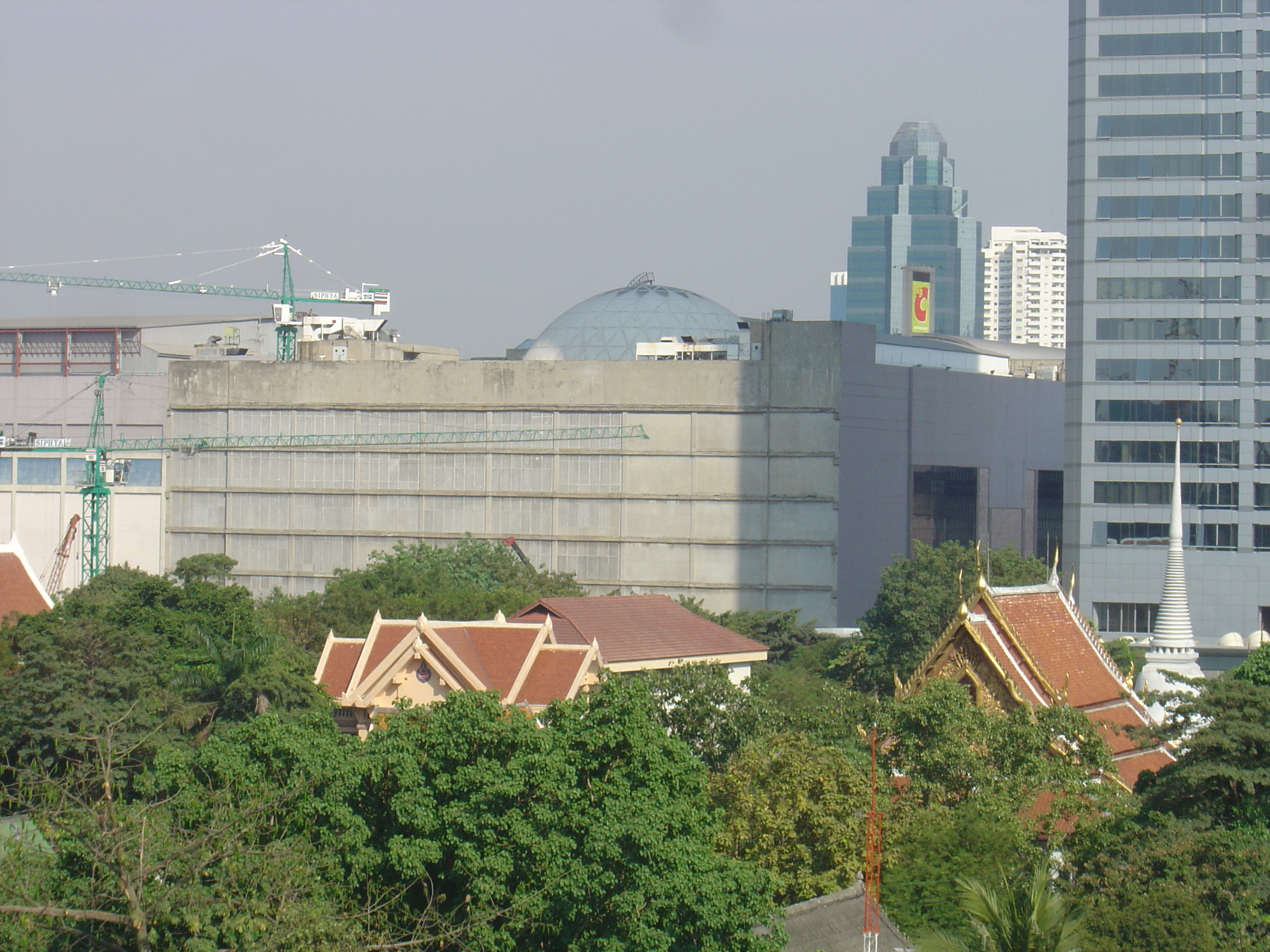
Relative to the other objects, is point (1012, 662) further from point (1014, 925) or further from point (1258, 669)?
point (1014, 925)

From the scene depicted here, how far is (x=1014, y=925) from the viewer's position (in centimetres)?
2394

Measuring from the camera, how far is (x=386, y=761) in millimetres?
28469

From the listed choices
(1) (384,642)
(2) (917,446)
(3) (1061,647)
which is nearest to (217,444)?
(2) (917,446)

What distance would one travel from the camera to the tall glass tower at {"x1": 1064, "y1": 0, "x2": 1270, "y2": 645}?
93562mm

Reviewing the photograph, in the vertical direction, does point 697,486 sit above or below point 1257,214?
below

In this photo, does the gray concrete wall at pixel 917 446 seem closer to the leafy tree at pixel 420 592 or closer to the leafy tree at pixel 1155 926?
the leafy tree at pixel 420 592

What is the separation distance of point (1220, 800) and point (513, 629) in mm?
27553

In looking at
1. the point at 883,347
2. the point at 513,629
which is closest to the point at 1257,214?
the point at 883,347

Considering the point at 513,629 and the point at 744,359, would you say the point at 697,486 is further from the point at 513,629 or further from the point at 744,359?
the point at 513,629

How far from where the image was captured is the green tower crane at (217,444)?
114 m

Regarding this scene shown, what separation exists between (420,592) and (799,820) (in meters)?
46.6

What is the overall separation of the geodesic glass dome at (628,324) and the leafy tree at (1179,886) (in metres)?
95.8

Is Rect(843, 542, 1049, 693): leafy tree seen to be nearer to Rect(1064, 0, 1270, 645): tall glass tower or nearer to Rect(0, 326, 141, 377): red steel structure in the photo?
Rect(1064, 0, 1270, 645): tall glass tower

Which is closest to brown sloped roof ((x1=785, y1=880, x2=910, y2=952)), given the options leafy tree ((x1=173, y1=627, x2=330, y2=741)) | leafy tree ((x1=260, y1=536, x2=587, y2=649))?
leafy tree ((x1=173, y1=627, x2=330, y2=741))
